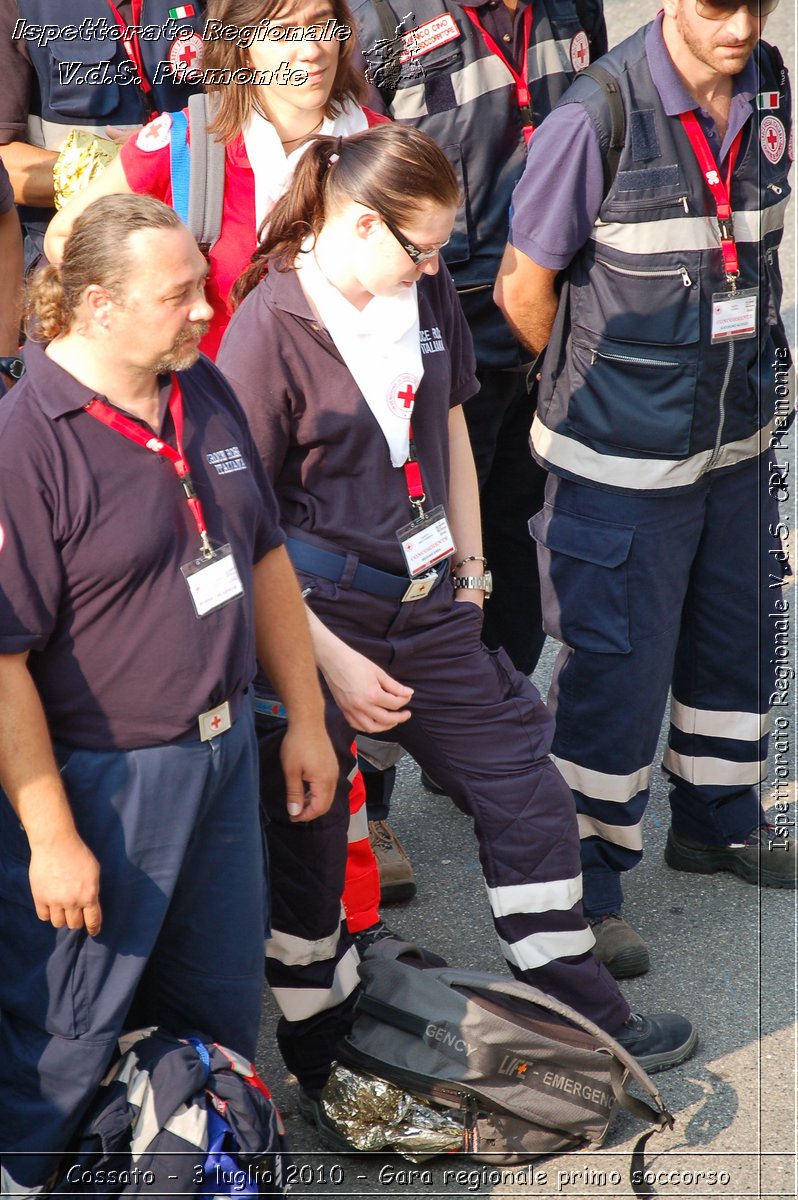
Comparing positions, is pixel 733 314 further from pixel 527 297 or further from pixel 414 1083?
pixel 414 1083

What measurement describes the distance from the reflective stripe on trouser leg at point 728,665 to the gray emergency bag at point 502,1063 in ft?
3.84

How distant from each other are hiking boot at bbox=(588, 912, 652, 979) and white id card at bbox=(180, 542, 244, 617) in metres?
1.70

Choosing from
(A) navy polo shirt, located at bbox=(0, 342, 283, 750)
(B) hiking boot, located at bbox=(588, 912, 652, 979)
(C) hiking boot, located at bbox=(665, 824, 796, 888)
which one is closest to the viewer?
(A) navy polo shirt, located at bbox=(0, 342, 283, 750)

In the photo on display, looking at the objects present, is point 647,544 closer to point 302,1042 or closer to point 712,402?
point 712,402

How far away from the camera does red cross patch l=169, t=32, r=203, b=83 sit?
3.84 meters

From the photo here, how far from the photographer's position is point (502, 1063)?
2883 mm

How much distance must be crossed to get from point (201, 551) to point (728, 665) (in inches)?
76.3

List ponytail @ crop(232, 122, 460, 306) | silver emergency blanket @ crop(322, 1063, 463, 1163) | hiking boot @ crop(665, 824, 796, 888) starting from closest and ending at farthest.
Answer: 1. ponytail @ crop(232, 122, 460, 306)
2. silver emergency blanket @ crop(322, 1063, 463, 1163)
3. hiking boot @ crop(665, 824, 796, 888)

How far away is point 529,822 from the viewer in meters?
3.03

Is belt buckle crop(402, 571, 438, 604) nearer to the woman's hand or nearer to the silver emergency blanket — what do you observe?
the woman's hand

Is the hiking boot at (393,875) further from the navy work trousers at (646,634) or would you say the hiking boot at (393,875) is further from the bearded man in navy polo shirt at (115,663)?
the bearded man in navy polo shirt at (115,663)

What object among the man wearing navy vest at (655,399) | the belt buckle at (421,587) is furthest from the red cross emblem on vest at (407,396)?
the man wearing navy vest at (655,399)

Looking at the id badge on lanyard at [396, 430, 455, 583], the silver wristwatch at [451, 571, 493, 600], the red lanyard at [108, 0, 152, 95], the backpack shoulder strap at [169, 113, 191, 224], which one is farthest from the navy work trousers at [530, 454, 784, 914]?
the red lanyard at [108, 0, 152, 95]

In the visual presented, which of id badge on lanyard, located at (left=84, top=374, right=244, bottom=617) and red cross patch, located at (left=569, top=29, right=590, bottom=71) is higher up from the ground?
red cross patch, located at (left=569, top=29, right=590, bottom=71)
